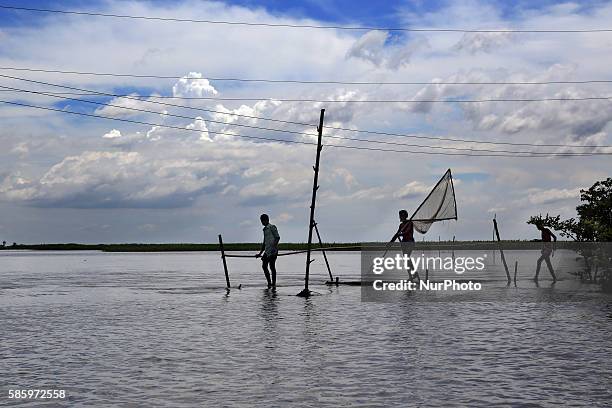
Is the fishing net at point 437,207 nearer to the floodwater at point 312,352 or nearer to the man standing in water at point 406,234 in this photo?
the man standing in water at point 406,234

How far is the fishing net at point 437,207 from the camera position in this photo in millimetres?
27734

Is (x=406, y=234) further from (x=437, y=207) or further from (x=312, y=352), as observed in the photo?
(x=312, y=352)

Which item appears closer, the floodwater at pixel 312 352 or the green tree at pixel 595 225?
the floodwater at pixel 312 352

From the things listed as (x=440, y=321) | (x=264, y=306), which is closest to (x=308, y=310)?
(x=264, y=306)

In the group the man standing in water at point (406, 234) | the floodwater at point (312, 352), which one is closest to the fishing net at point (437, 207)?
the man standing in water at point (406, 234)

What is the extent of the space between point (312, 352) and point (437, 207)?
14.7m

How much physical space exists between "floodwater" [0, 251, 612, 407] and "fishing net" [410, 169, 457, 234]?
359cm

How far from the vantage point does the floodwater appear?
10497 millimetres

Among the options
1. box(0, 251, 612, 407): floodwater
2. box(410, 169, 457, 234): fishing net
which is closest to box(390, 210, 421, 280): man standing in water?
box(410, 169, 457, 234): fishing net

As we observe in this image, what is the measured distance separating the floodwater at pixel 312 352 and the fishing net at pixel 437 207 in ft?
11.8

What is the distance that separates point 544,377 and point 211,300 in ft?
50.7

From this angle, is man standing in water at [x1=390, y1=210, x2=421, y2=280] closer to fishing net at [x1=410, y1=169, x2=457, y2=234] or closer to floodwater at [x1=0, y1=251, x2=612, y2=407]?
fishing net at [x1=410, y1=169, x2=457, y2=234]

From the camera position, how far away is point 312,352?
14031 mm

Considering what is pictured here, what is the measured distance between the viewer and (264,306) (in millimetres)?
22906
